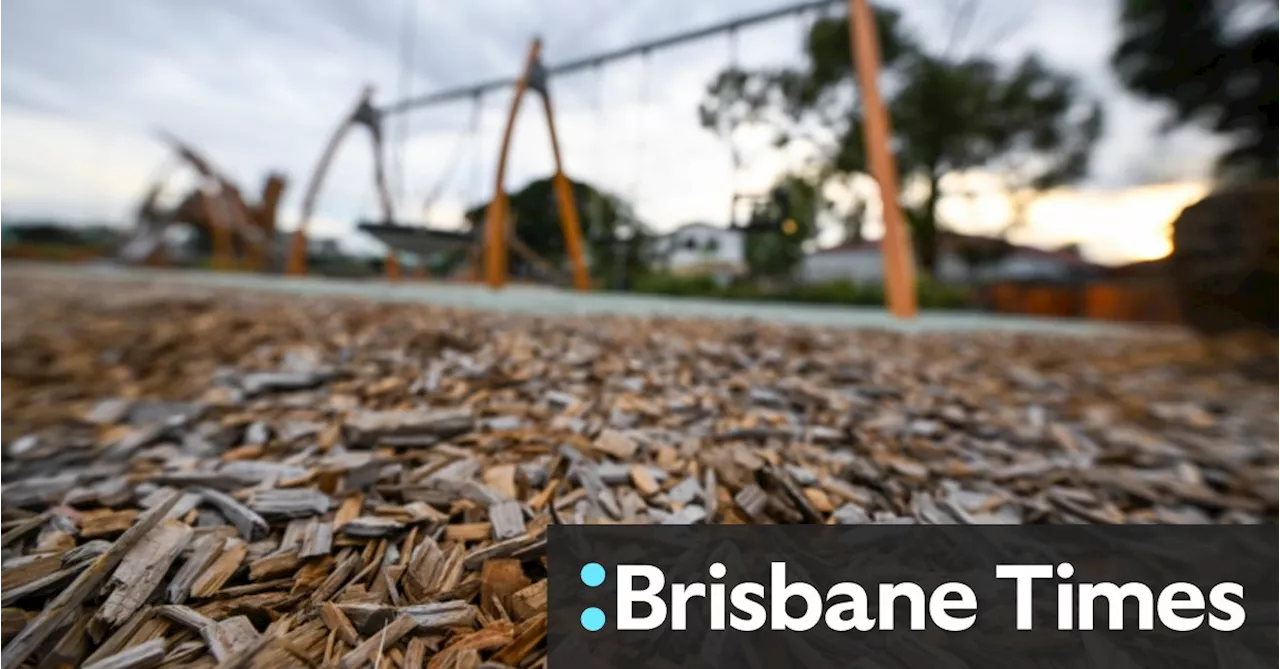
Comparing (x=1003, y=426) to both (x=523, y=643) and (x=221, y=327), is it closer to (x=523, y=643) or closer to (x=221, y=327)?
(x=523, y=643)

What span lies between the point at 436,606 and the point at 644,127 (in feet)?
13.5

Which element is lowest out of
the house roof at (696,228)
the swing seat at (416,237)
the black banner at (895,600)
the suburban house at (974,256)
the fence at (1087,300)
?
the black banner at (895,600)

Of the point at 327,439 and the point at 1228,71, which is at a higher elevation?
the point at 1228,71

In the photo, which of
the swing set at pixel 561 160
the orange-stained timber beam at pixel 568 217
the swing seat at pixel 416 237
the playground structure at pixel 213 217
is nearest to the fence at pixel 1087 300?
the swing set at pixel 561 160

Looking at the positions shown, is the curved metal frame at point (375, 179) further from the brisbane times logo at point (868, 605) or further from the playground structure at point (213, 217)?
the brisbane times logo at point (868, 605)

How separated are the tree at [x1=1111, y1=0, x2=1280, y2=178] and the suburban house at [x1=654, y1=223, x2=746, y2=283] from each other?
287cm

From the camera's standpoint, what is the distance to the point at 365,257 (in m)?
8.61

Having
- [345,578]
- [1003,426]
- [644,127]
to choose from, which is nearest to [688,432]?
[345,578]

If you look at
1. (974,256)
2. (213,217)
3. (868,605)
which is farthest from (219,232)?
(974,256)

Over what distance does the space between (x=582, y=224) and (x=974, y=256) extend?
17.6m

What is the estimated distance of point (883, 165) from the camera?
378 cm

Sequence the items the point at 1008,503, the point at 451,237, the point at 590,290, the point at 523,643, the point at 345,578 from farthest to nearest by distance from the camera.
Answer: the point at 590,290 → the point at 451,237 → the point at 1008,503 → the point at 345,578 → the point at 523,643

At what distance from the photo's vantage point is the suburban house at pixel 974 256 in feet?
41.5

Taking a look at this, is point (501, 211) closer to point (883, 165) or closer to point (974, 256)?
point (883, 165)
